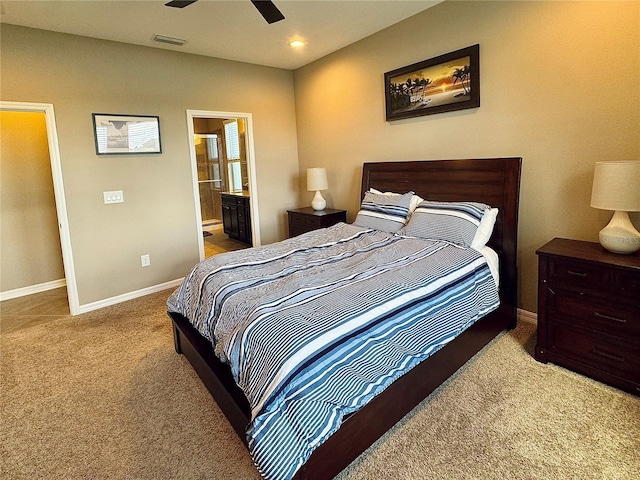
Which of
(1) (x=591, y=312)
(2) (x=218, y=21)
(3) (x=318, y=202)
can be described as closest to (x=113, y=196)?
(2) (x=218, y=21)

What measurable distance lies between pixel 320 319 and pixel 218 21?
9.68 feet

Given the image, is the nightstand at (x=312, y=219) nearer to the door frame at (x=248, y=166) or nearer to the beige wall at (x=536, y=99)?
the door frame at (x=248, y=166)

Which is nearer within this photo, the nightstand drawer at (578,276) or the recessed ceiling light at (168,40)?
the nightstand drawer at (578,276)

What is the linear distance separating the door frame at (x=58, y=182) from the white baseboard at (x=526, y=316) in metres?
4.16

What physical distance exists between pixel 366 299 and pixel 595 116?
6.86ft

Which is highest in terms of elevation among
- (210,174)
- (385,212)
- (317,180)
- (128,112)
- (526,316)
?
(128,112)

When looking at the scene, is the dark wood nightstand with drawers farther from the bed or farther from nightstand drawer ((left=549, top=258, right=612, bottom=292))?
the bed

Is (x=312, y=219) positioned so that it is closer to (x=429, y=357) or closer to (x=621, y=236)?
(x=429, y=357)

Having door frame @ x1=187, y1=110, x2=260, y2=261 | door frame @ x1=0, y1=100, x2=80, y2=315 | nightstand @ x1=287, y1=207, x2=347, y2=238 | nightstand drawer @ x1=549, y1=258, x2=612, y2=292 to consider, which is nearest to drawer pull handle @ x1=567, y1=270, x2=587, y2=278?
nightstand drawer @ x1=549, y1=258, x2=612, y2=292

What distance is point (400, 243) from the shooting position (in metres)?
2.85

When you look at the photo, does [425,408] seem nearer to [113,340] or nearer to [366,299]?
[366,299]

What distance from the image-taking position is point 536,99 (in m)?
2.73

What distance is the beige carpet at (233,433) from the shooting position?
66.6 inches

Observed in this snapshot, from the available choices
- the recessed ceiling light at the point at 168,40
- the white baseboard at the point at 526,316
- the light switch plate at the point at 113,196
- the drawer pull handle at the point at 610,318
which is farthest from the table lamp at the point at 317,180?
the drawer pull handle at the point at 610,318
